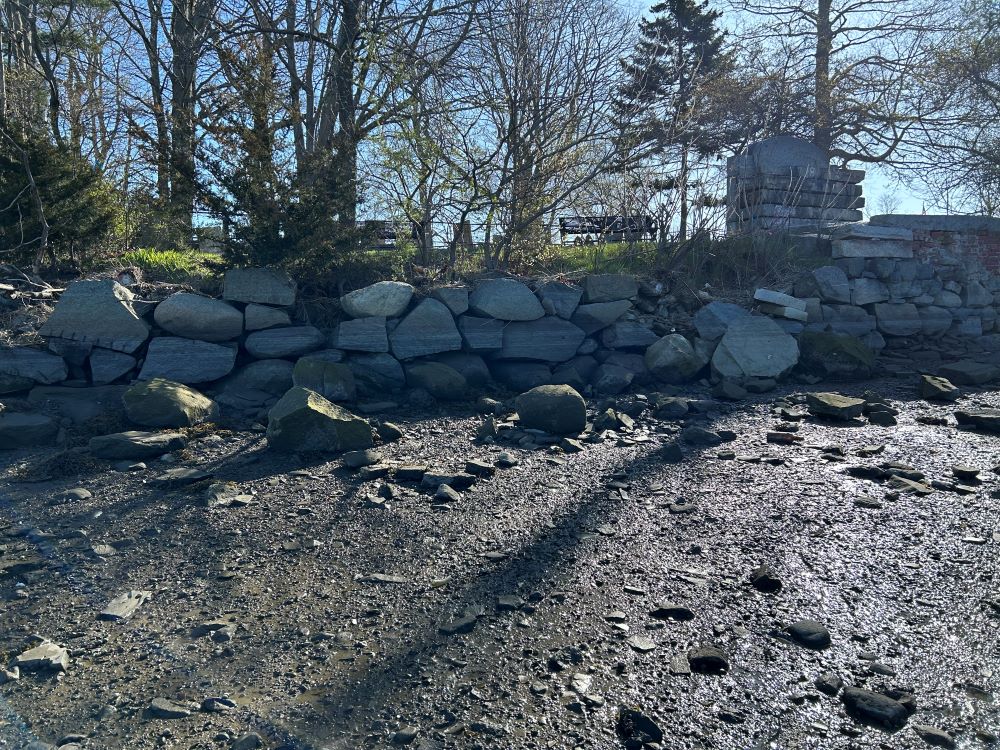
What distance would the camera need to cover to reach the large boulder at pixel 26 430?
17.3ft

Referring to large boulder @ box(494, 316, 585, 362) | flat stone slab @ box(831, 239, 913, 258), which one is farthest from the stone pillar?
large boulder @ box(494, 316, 585, 362)

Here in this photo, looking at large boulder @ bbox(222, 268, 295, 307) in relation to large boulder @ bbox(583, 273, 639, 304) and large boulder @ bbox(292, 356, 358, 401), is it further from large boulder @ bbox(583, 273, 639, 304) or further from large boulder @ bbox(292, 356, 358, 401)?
large boulder @ bbox(583, 273, 639, 304)

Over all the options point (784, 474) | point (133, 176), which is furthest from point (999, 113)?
point (133, 176)

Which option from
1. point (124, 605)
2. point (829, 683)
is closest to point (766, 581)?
point (829, 683)

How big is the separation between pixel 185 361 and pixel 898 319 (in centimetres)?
774

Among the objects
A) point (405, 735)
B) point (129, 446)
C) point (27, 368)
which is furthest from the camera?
point (27, 368)

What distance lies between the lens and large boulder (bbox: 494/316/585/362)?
726cm

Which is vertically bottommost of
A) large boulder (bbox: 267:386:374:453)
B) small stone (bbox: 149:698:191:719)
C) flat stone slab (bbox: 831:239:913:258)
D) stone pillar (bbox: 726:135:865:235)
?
small stone (bbox: 149:698:191:719)

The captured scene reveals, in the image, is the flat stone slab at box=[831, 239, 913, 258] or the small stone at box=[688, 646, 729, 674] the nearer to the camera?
the small stone at box=[688, 646, 729, 674]

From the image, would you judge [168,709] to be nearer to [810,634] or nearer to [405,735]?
[405,735]

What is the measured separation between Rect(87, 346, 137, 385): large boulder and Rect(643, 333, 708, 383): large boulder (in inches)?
180

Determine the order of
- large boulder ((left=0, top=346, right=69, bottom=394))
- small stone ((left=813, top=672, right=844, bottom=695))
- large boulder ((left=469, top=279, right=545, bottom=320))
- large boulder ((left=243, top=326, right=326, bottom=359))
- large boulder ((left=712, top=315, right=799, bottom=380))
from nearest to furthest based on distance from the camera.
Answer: small stone ((left=813, top=672, right=844, bottom=695)) → large boulder ((left=0, top=346, right=69, bottom=394)) → large boulder ((left=243, top=326, right=326, bottom=359)) → large boulder ((left=469, top=279, right=545, bottom=320)) → large boulder ((left=712, top=315, right=799, bottom=380))

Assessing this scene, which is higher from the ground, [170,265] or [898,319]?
[170,265]

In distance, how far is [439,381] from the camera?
6.63 meters
